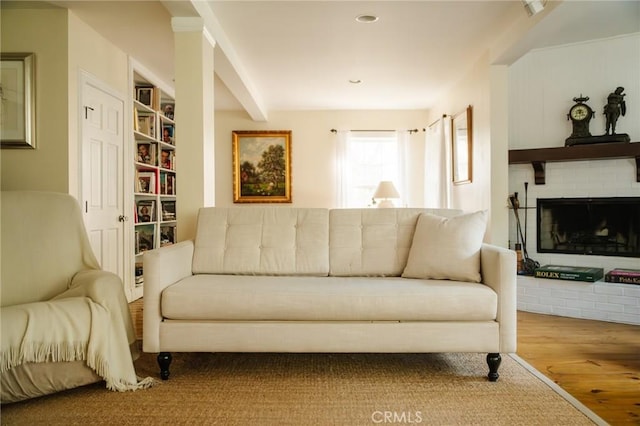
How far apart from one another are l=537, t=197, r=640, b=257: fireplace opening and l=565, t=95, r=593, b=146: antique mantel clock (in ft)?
1.81

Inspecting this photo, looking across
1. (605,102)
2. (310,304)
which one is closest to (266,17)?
(310,304)

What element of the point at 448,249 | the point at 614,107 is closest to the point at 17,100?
the point at 448,249

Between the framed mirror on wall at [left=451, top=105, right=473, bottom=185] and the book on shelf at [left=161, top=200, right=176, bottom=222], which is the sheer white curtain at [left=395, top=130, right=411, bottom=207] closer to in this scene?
the framed mirror on wall at [left=451, top=105, right=473, bottom=185]

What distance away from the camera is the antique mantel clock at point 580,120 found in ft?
11.8

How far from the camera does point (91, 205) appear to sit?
3363 mm

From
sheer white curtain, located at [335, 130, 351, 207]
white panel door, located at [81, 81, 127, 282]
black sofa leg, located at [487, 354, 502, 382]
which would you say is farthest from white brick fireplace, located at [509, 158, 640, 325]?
white panel door, located at [81, 81, 127, 282]

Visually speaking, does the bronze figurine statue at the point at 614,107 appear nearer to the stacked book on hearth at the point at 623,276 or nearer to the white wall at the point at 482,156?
the white wall at the point at 482,156

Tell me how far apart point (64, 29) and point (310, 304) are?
2827mm

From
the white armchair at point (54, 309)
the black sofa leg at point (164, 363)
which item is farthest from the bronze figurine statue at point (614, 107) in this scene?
the white armchair at point (54, 309)

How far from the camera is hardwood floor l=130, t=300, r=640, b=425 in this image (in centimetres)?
186

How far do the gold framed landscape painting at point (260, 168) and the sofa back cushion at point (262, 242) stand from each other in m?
3.65

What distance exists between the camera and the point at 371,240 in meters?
2.60

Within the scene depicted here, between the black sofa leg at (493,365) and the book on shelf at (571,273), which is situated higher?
the book on shelf at (571,273)

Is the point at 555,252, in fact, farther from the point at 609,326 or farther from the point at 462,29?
the point at 462,29
